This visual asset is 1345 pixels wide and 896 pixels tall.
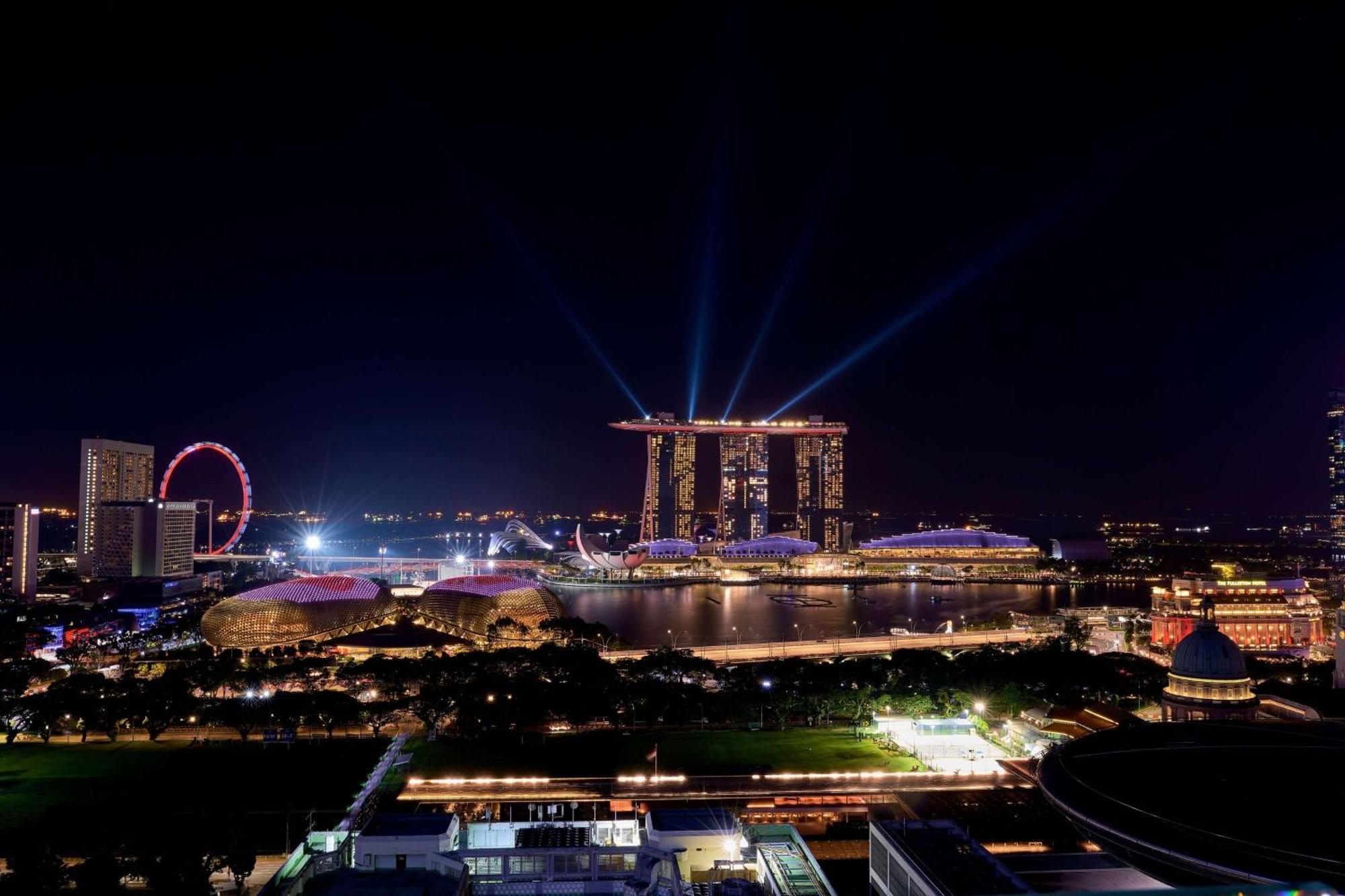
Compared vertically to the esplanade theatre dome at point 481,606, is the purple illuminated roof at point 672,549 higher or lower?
higher

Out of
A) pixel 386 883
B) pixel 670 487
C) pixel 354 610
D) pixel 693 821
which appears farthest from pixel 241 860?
pixel 670 487

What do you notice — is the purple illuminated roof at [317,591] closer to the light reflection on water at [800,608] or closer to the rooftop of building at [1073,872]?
the light reflection on water at [800,608]

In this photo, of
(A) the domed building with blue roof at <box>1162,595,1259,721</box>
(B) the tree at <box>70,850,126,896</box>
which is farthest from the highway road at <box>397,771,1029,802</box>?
(B) the tree at <box>70,850,126,896</box>

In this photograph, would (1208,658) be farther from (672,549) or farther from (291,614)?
(672,549)

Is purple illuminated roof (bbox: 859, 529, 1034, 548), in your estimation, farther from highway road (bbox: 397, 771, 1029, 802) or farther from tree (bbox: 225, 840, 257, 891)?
tree (bbox: 225, 840, 257, 891)

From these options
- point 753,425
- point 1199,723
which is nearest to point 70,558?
point 753,425

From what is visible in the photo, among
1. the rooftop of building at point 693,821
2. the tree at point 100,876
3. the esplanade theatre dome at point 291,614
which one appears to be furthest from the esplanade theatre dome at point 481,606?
the rooftop of building at point 693,821

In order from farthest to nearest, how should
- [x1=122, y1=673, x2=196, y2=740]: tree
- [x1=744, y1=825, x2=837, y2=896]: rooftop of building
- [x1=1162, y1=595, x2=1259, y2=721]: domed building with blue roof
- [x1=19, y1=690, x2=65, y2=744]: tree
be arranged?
[x1=122, y1=673, x2=196, y2=740]: tree → [x1=19, y1=690, x2=65, y2=744]: tree → [x1=1162, y1=595, x2=1259, y2=721]: domed building with blue roof → [x1=744, y1=825, x2=837, y2=896]: rooftop of building
